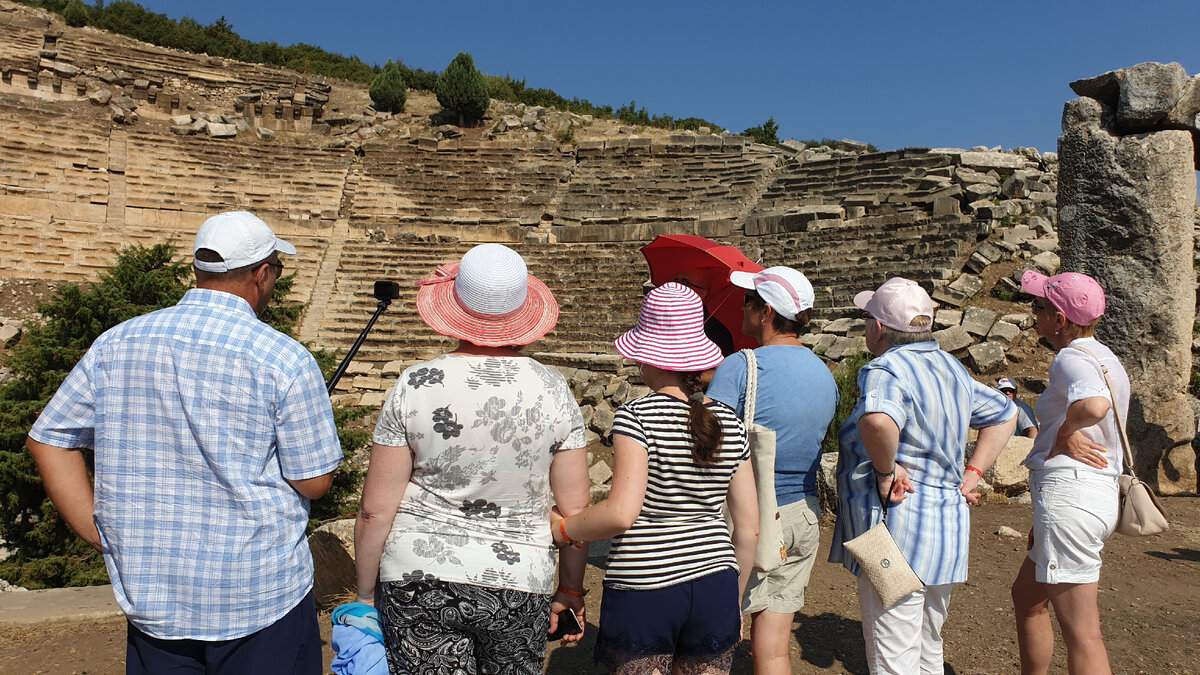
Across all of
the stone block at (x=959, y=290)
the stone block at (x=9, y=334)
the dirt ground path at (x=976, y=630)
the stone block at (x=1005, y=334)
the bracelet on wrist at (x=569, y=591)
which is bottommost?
the stone block at (x=9, y=334)

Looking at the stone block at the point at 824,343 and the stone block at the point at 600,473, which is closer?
the stone block at the point at 600,473

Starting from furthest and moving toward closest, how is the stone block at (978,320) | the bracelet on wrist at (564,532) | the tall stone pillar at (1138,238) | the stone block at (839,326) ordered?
the stone block at (839,326), the stone block at (978,320), the tall stone pillar at (1138,238), the bracelet on wrist at (564,532)

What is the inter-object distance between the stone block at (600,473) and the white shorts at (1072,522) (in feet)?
21.7

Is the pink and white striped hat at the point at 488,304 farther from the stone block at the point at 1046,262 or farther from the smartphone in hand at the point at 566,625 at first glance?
the stone block at the point at 1046,262

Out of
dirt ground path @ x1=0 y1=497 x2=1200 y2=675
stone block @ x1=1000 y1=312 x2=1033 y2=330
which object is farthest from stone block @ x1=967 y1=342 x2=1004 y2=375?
dirt ground path @ x1=0 y1=497 x2=1200 y2=675

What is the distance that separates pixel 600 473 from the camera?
965 cm

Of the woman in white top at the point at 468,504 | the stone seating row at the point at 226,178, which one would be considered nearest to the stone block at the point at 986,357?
the woman in white top at the point at 468,504

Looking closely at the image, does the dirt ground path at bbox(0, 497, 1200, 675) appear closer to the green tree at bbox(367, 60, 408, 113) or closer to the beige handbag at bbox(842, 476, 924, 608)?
the beige handbag at bbox(842, 476, 924, 608)

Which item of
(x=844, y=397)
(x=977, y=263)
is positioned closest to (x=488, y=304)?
(x=844, y=397)

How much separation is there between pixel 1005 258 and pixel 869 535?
10838 millimetres

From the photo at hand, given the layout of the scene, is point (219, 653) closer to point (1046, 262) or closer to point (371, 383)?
point (1046, 262)

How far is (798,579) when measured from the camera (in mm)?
2969

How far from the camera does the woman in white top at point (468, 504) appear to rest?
2170 mm

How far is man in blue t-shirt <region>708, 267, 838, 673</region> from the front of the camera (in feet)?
9.60
